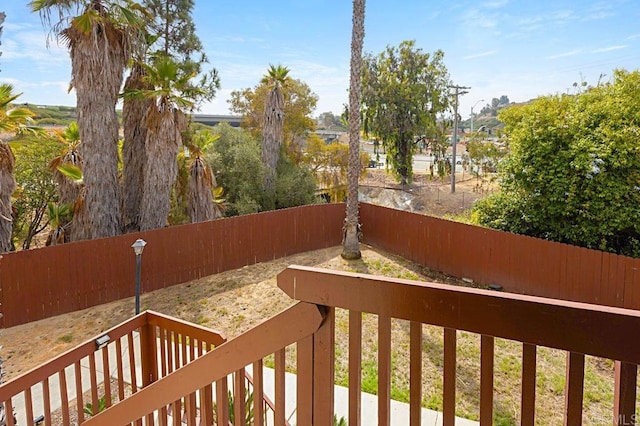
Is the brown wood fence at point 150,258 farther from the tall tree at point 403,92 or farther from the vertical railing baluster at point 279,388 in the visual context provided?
the tall tree at point 403,92

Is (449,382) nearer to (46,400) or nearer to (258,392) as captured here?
(258,392)

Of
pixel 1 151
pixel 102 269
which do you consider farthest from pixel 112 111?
pixel 102 269

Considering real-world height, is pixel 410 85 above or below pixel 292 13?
below

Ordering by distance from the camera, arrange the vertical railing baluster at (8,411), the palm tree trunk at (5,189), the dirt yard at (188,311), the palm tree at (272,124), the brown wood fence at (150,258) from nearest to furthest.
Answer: the vertical railing baluster at (8,411) → the dirt yard at (188,311) → the palm tree trunk at (5,189) → the brown wood fence at (150,258) → the palm tree at (272,124)

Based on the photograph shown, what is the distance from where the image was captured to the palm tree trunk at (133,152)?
9281mm

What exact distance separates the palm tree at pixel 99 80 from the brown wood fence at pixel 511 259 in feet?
22.3

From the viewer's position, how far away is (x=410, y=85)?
64.2ft

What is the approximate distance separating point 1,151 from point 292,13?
10442mm

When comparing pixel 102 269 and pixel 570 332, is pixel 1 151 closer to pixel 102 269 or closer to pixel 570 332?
pixel 102 269

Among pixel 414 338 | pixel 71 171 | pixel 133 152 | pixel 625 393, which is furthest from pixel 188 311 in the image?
pixel 625 393

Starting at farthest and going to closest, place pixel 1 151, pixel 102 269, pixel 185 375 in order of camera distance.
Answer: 1. pixel 102 269
2. pixel 1 151
3. pixel 185 375

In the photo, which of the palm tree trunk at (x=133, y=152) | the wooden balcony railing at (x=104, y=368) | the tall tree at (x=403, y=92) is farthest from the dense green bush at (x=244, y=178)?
the tall tree at (x=403, y=92)

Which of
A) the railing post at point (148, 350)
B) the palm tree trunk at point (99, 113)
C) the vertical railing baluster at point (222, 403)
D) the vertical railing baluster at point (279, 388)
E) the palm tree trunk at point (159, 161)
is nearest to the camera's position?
the vertical railing baluster at point (279, 388)

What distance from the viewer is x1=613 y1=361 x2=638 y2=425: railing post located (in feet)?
2.60
